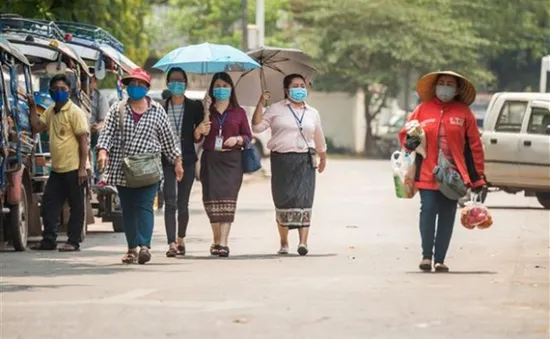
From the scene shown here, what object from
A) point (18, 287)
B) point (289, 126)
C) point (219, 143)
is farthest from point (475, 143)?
point (18, 287)

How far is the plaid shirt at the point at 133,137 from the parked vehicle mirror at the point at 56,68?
3355 mm

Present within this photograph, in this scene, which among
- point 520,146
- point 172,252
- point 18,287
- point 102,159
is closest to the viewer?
point 18,287

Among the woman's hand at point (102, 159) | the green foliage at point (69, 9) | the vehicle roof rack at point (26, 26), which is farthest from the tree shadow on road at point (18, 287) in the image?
the green foliage at point (69, 9)

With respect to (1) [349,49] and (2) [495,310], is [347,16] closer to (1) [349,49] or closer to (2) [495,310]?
(1) [349,49]

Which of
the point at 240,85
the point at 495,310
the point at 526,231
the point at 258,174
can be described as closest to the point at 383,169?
the point at 258,174

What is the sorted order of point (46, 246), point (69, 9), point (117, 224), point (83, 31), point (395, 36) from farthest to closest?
point (395, 36)
point (69, 9)
point (117, 224)
point (83, 31)
point (46, 246)

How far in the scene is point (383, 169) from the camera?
46938 mm

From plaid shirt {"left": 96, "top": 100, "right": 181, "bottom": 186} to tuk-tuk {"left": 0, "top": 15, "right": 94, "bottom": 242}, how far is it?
303 centimetres

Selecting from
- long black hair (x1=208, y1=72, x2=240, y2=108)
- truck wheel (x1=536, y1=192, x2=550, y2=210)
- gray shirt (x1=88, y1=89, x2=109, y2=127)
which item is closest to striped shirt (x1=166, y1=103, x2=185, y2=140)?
long black hair (x1=208, y1=72, x2=240, y2=108)

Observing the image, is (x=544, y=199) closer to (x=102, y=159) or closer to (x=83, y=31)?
(x=83, y=31)

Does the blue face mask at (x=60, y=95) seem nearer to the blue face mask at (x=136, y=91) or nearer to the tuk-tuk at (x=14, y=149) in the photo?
the tuk-tuk at (x=14, y=149)

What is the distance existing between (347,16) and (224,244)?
44.8m

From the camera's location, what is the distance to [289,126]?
17.4 meters

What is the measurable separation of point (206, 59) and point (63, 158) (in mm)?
1910
